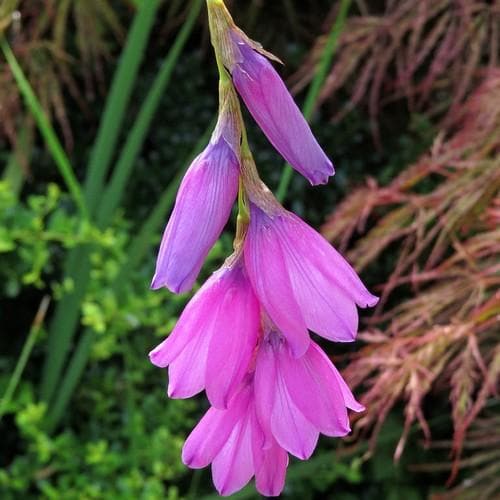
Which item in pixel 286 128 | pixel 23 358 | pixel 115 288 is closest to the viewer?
pixel 286 128

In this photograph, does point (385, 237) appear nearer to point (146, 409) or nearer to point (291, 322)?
point (146, 409)

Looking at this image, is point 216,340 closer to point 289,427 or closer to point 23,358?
point 289,427

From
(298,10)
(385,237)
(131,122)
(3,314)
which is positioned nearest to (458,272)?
(385,237)

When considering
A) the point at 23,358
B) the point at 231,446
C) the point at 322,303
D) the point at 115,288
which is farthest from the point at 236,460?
the point at 115,288

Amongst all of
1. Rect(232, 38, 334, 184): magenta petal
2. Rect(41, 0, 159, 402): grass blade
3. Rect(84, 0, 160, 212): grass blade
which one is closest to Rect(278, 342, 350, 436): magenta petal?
Rect(232, 38, 334, 184): magenta petal

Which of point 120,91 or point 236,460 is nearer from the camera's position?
point 236,460

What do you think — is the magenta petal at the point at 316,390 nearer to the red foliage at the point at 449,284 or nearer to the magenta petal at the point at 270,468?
the magenta petal at the point at 270,468

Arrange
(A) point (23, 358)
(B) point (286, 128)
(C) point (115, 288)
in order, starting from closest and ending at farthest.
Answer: (B) point (286, 128), (A) point (23, 358), (C) point (115, 288)

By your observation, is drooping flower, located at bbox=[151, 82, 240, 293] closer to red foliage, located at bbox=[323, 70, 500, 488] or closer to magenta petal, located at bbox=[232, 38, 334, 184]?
magenta petal, located at bbox=[232, 38, 334, 184]
